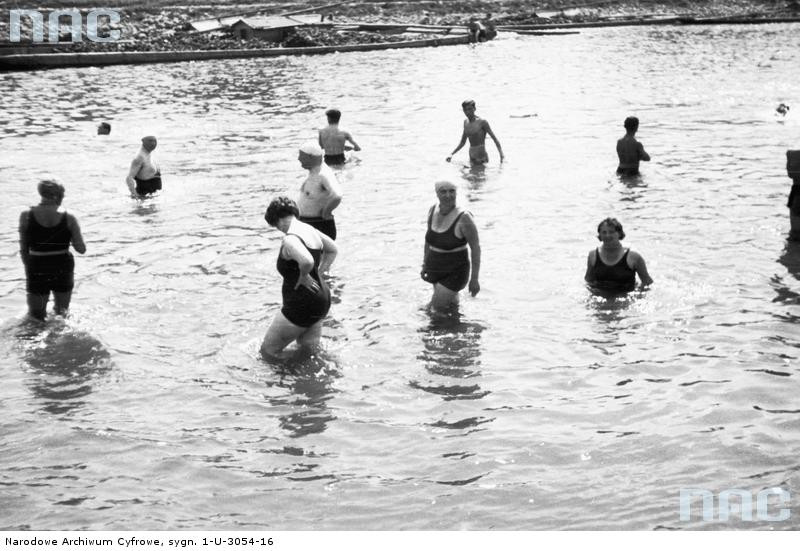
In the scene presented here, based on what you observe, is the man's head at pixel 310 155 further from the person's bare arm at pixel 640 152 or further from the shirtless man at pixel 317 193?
the person's bare arm at pixel 640 152

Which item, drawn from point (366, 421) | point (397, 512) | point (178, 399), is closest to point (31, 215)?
point (178, 399)

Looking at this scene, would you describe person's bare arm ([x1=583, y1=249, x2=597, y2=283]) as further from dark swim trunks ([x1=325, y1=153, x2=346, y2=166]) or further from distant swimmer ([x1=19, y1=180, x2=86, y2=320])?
dark swim trunks ([x1=325, y1=153, x2=346, y2=166])

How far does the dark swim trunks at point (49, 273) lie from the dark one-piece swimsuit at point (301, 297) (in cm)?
271

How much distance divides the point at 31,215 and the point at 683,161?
12.9m

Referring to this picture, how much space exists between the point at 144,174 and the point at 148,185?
0.83 ft

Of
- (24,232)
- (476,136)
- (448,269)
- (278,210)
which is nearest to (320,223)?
(448,269)

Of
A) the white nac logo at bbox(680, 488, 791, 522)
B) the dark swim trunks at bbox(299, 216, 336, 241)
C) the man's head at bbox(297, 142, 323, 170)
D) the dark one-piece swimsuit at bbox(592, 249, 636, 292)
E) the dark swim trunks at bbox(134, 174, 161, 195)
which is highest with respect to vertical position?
the man's head at bbox(297, 142, 323, 170)

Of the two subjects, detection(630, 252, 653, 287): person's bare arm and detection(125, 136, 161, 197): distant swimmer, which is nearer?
detection(630, 252, 653, 287): person's bare arm

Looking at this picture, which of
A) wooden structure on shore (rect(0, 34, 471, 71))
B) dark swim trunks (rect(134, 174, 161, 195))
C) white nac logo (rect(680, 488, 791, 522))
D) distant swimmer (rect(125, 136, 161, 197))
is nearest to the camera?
white nac logo (rect(680, 488, 791, 522))

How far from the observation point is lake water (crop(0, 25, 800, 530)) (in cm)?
705

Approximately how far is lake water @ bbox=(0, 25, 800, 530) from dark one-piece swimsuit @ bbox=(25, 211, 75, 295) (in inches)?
20.4

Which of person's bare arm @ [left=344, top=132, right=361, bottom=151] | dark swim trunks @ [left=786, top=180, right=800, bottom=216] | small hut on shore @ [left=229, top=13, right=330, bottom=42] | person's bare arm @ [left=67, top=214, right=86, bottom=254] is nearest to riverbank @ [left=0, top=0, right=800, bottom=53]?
small hut on shore @ [left=229, top=13, right=330, bottom=42]

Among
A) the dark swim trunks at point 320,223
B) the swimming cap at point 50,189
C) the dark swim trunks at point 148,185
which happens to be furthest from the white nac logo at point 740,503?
the dark swim trunks at point 148,185

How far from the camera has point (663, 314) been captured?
10297 mm
